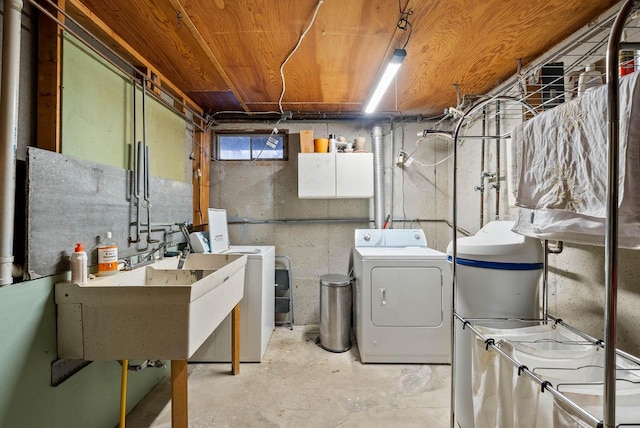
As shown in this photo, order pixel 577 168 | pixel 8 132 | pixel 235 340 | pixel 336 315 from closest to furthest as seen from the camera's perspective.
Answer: pixel 577 168, pixel 8 132, pixel 235 340, pixel 336 315

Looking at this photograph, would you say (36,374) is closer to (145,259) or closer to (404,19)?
(145,259)

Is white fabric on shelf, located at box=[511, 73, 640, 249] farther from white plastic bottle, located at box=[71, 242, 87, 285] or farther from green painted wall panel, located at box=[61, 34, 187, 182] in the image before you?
green painted wall panel, located at box=[61, 34, 187, 182]

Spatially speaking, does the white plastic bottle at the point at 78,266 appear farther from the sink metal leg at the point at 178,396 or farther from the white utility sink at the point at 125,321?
the sink metal leg at the point at 178,396

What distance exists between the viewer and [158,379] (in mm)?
2143

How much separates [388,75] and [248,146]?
190cm

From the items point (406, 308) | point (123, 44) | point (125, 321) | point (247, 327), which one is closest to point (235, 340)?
point (247, 327)

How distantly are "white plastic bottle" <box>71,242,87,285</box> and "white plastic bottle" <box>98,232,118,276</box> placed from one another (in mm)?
125

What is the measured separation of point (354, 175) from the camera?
2904 mm

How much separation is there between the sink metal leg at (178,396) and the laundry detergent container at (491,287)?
1.44 metres

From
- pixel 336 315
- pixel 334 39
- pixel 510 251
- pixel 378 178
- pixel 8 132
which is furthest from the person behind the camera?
pixel 378 178

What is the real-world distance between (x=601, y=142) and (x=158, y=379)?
9.38 ft

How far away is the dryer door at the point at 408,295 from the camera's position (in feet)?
7.72

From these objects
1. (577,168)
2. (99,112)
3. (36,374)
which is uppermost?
(99,112)

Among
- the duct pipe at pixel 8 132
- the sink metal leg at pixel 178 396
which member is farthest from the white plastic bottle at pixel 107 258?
the sink metal leg at pixel 178 396
